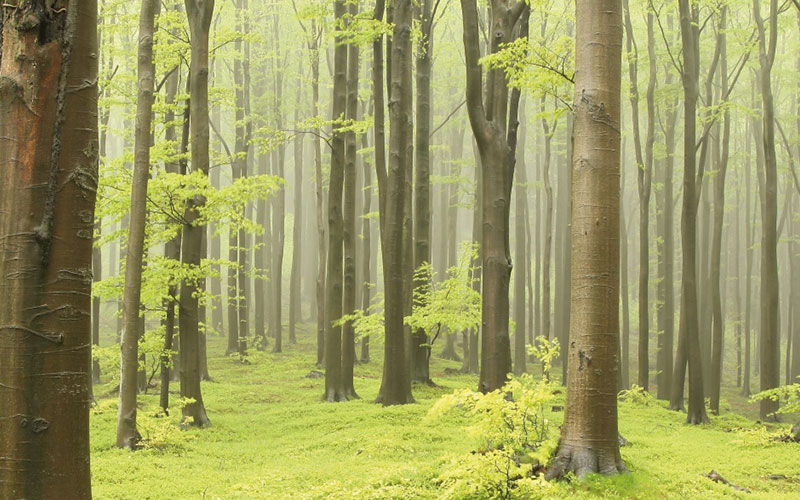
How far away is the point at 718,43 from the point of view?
60.8ft

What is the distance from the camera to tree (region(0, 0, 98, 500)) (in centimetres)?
280

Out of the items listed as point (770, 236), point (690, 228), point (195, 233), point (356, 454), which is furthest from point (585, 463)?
point (770, 236)

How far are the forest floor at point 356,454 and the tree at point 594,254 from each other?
335 mm

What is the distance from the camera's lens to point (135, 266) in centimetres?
880

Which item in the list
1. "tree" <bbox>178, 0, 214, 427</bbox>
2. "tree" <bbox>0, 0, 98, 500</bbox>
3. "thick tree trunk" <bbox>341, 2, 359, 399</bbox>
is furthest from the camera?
"thick tree trunk" <bbox>341, 2, 359, 399</bbox>

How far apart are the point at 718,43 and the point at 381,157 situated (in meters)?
12.0

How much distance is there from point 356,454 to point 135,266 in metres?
4.11

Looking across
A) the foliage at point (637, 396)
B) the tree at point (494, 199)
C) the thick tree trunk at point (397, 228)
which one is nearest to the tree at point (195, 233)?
the thick tree trunk at point (397, 228)

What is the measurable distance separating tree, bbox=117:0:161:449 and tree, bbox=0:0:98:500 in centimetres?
610

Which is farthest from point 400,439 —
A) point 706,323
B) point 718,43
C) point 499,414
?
point 706,323

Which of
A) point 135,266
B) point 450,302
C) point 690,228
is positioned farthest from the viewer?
point 450,302

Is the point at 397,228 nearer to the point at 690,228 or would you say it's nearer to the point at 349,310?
the point at 349,310

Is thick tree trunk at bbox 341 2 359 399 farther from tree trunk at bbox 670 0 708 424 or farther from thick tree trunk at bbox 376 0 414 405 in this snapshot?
tree trunk at bbox 670 0 708 424

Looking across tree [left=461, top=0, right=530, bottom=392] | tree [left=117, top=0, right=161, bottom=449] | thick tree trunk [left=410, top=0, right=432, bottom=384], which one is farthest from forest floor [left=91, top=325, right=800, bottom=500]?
tree [left=461, top=0, right=530, bottom=392]
